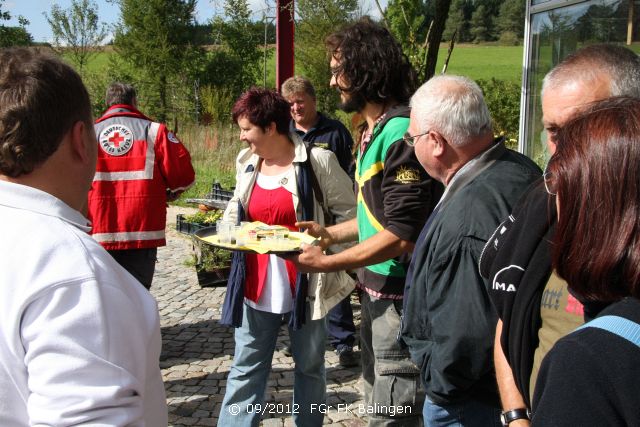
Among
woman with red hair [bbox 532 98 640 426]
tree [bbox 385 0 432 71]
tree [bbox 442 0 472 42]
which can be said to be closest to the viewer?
woman with red hair [bbox 532 98 640 426]

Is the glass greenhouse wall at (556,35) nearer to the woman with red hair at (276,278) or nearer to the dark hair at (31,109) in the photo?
the woman with red hair at (276,278)

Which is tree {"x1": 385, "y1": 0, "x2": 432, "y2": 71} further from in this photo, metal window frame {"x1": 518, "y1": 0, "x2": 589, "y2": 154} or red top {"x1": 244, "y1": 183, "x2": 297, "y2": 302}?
red top {"x1": 244, "y1": 183, "x2": 297, "y2": 302}

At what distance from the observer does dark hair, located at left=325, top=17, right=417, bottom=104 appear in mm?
2938

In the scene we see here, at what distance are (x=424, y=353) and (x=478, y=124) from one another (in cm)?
87

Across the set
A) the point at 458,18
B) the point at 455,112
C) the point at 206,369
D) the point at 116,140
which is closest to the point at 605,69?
the point at 455,112

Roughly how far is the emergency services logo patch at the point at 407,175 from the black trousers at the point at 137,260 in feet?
8.43

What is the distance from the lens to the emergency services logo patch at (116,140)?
14.5ft

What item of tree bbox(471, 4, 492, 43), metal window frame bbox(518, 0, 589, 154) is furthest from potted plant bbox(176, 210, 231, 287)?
tree bbox(471, 4, 492, 43)

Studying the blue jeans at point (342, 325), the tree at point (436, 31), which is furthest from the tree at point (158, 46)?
the blue jeans at point (342, 325)

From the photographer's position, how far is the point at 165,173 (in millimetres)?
4590

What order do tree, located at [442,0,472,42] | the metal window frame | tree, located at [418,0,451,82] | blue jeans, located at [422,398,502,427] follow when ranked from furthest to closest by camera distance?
tree, located at [442,0,472,42] → the metal window frame → tree, located at [418,0,451,82] → blue jeans, located at [422,398,502,427]

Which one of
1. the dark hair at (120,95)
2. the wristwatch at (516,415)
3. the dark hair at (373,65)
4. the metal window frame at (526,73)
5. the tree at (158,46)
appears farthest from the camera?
the tree at (158,46)

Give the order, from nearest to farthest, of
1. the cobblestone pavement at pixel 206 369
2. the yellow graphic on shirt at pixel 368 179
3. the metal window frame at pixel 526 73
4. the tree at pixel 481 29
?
the yellow graphic on shirt at pixel 368 179
the cobblestone pavement at pixel 206 369
the metal window frame at pixel 526 73
the tree at pixel 481 29

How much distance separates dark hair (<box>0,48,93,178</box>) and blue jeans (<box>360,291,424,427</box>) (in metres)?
1.83
